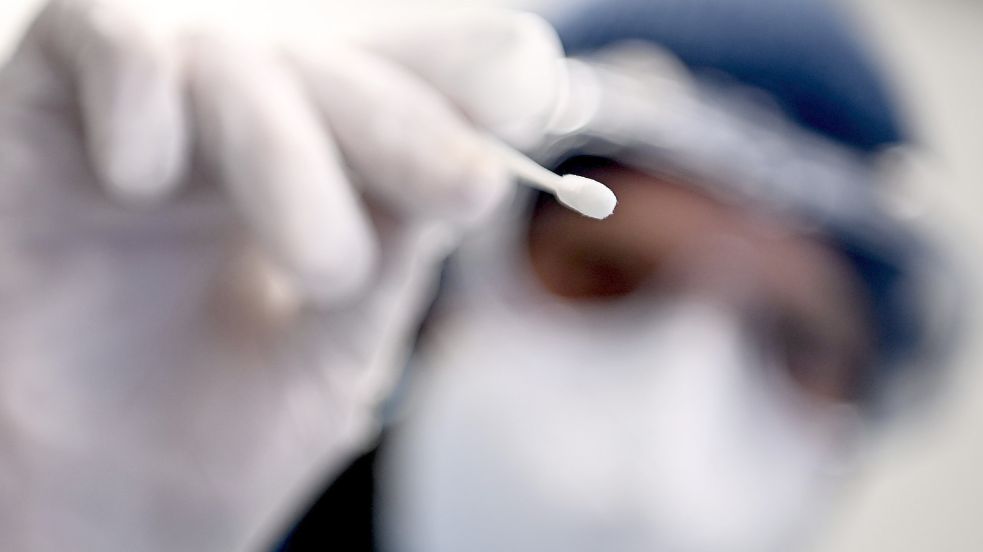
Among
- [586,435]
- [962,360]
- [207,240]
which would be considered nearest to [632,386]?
[586,435]

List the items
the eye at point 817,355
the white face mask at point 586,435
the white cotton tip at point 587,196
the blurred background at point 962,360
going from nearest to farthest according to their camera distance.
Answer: the white cotton tip at point 587,196 → the white face mask at point 586,435 → the eye at point 817,355 → the blurred background at point 962,360

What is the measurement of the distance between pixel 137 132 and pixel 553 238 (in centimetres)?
53

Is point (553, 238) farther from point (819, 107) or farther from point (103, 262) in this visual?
point (103, 262)

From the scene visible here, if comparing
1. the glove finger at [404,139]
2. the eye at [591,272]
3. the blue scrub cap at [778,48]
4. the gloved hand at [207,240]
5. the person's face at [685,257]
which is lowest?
the gloved hand at [207,240]

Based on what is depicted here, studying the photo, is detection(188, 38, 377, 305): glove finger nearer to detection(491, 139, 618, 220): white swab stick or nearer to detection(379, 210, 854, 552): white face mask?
detection(491, 139, 618, 220): white swab stick

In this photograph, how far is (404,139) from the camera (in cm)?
28

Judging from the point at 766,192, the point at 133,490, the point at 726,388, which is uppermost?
the point at 766,192

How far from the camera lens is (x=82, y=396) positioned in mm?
348

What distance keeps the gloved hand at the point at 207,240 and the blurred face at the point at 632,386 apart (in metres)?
0.31

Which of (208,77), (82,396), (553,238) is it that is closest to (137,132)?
(208,77)

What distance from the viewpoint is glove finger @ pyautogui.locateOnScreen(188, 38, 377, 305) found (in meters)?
0.27

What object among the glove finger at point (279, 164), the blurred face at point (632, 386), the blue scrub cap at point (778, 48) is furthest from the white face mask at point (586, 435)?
the glove finger at point (279, 164)

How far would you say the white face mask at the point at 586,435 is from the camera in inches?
26.5

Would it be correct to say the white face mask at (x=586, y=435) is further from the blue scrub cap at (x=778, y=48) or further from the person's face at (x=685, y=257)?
the blue scrub cap at (x=778, y=48)
